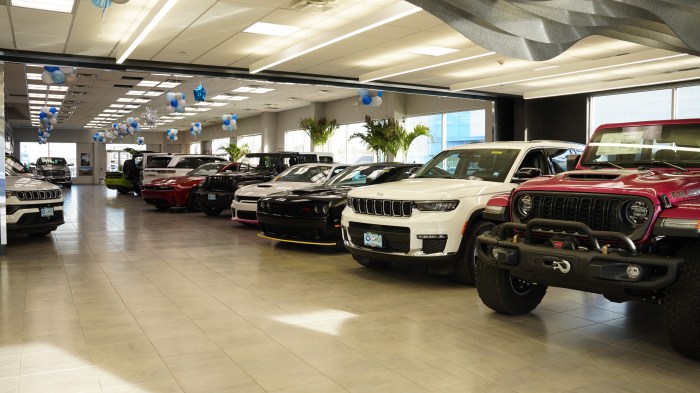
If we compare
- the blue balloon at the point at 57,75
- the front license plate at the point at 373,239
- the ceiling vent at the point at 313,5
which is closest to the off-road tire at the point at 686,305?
the front license plate at the point at 373,239

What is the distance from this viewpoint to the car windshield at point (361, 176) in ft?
28.5

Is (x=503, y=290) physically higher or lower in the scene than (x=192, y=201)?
lower

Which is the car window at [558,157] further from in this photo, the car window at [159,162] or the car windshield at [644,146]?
the car window at [159,162]

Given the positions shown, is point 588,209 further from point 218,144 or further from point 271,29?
point 218,144

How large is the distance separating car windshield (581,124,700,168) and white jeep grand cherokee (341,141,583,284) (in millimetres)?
636

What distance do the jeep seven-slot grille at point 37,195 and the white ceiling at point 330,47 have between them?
96.6 inches

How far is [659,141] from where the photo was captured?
5.21 meters

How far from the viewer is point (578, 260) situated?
384 cm

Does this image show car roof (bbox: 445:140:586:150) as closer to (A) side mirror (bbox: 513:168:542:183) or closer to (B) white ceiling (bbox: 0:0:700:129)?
(A) side mirror (bbox: 513:168:542:183)

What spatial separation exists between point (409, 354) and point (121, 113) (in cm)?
2807

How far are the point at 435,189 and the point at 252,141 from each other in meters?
28.8

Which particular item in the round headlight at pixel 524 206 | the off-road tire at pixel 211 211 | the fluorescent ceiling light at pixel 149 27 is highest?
the fluorescent ceiling light at pixel 149 27

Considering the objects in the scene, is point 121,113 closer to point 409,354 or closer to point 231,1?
point 231,1

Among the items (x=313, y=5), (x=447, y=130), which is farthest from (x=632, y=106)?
(x=313, y=5)
